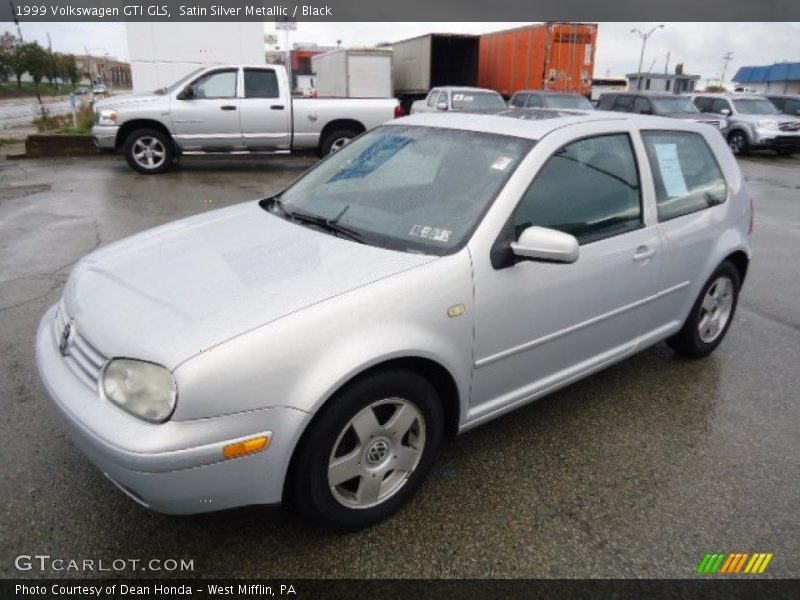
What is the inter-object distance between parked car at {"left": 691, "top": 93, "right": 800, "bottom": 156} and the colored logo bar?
18.6 m

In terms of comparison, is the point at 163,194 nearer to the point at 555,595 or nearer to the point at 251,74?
the point at 251,74

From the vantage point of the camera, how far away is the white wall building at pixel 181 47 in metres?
16.5

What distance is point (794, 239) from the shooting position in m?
7.77

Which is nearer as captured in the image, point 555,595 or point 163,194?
point 555,595

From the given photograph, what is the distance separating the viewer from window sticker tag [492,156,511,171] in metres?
2.80

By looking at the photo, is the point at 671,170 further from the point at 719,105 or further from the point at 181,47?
the point at 719,105

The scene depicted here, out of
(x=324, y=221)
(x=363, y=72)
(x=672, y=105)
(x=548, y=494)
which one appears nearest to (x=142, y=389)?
(x=324, y=221)

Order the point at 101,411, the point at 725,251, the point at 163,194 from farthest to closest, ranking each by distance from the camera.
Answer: the point at 163,194 → the point at 725,251 → the point at 101,411

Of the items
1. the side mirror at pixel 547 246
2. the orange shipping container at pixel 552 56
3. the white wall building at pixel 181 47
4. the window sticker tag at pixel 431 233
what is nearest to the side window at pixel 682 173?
the side mirror at pixel 547 246

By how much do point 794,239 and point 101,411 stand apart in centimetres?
838

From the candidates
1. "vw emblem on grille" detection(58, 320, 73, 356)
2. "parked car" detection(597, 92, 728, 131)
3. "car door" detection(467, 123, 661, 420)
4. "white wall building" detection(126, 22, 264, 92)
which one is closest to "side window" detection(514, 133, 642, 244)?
"car door" detection(467, 123, 661, 420)

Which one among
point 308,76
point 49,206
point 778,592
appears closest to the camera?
point 778,592

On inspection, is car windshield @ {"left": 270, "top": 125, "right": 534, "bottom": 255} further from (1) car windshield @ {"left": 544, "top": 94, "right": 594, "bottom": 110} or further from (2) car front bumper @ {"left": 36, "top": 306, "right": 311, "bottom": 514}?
(1) car windshield @ {"left": 544, "top": 94, "right": 594, "bottom": 110}

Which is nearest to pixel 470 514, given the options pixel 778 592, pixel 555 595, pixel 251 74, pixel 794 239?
pixel 555 595
